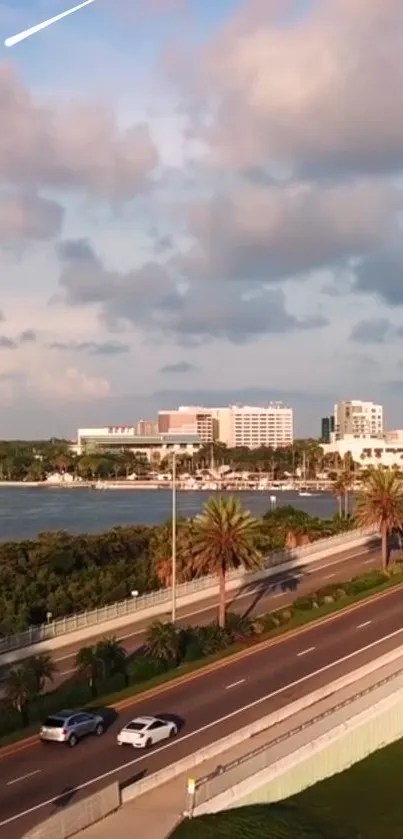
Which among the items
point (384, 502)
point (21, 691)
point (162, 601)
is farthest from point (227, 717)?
point (384, 502)

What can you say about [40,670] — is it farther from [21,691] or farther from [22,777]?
[22,777]

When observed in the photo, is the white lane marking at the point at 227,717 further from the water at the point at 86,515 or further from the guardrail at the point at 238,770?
the water at the point at 86,515

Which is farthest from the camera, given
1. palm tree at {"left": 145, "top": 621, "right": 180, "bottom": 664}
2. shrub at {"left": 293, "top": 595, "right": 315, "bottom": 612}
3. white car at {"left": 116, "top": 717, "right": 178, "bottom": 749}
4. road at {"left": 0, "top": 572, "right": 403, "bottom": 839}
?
shrub at {"left": 293, "top": 595, "right": 315, "bottom": 612}

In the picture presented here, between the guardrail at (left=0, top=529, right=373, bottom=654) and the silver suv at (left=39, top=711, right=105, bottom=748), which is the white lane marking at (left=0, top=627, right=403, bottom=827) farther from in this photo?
the guardrail at (left=0, top=529, right=373, bottom=654)

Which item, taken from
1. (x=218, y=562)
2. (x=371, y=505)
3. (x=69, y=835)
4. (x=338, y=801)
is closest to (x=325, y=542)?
(x=371, y=505)

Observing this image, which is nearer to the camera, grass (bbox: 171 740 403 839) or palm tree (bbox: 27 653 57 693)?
grass (bbox: 171 740 403 839)

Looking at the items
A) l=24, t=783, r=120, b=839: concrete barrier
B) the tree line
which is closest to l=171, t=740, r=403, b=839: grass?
l=24, t=783, r=120, b=839: concrete barrier

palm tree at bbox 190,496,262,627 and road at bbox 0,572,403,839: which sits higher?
palm tree at bbox 190,496,262,627
